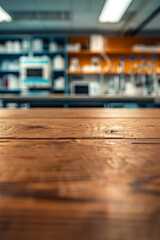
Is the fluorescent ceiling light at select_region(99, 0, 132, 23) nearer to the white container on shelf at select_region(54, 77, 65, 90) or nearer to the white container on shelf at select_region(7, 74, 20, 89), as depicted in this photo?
the white container on shelf at select_region(54, 77, 65, 90)

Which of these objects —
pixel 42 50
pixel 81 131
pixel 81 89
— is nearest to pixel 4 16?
pixel 42 50

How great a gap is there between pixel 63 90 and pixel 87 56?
1.01 m

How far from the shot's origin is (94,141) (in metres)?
0.37

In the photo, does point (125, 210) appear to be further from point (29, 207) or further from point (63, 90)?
point (63, 90)

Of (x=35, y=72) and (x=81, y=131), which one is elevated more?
(x=35, y=72)

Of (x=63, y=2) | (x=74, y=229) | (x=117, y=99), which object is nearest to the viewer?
(x=74, y=229)

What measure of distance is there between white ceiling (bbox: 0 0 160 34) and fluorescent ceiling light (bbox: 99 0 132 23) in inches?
3.9

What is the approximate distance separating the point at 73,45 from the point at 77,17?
70 centimetres

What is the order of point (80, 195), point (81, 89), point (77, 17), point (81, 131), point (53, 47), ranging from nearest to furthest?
1. point (80, 195)
2. point (81, 131)
3. point (77, 17)
4. point (81, 89)
5. point (53, 47)

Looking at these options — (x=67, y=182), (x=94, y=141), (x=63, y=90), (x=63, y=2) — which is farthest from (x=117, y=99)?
(x=63, y=90)

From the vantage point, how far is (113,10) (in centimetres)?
406

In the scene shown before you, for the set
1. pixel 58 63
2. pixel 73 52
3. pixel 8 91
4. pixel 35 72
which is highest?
pixel 73 52

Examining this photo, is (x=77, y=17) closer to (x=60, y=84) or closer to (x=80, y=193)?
(x=60, y=84)

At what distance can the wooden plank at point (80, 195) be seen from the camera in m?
0.13
